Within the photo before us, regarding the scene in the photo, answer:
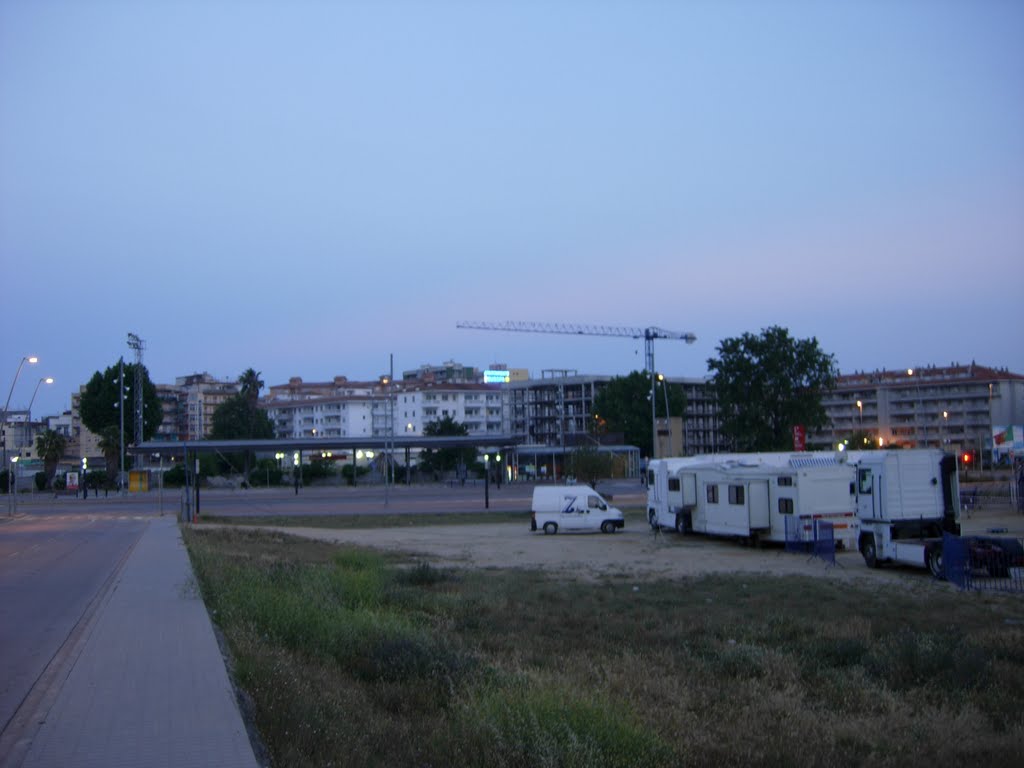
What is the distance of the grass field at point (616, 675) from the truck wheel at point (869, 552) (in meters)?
7.33

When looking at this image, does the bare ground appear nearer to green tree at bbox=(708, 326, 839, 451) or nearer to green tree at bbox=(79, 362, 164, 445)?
green tree at bbox=(708, 326, 839, 451)

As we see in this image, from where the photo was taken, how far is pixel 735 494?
33.6 m

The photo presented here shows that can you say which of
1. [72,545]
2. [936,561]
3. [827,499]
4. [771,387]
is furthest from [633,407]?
[936,561]

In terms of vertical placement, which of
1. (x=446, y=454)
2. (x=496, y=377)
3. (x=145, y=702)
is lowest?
(x=145, y=702)

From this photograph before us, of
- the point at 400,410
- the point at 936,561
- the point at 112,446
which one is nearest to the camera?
the point at 936,561

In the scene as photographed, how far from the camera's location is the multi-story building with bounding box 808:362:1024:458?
365 feet

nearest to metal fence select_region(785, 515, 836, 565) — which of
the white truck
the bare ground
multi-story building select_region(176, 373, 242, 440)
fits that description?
the bare ground

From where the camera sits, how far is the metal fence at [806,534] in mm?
29094

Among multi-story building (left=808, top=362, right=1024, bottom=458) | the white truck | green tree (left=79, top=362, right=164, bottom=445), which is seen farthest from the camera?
green tree (left=79, top=362, right=164, bottom=445)

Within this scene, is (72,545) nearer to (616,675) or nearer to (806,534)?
(806,534)

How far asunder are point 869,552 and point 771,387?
2091 inches

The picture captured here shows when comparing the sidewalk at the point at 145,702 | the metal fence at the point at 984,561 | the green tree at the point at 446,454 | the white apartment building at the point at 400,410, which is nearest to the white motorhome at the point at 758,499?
the metal fence at the point at 984,561

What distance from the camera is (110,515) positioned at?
187 feet

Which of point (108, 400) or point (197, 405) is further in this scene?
point (197, 405)
